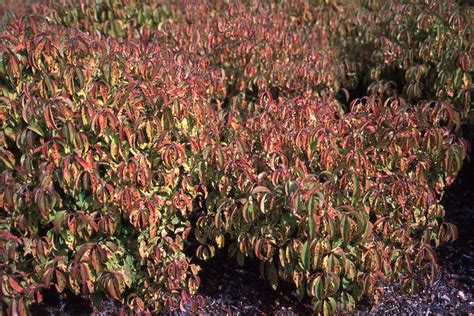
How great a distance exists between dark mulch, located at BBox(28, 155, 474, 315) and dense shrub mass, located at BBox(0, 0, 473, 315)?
0.15 m

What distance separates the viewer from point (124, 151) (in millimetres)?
2982

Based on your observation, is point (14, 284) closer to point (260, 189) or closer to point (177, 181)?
point (177, 181)

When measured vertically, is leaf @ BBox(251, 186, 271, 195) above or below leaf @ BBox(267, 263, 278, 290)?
above

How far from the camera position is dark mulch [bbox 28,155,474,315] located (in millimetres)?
3346

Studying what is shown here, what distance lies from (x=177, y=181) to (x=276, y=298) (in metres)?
0.97

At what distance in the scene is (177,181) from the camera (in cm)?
313

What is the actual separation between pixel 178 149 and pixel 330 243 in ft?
3.11

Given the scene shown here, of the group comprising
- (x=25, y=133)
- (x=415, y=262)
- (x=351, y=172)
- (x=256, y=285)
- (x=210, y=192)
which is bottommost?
(x=256, y=285)

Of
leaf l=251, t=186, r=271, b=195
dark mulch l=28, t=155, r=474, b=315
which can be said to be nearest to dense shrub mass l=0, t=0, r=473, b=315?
leaf l=251, t=186, r=271, b=195

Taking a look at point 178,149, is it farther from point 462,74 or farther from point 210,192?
point 462,74

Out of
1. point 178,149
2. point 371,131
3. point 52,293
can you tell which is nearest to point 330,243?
point 371,131

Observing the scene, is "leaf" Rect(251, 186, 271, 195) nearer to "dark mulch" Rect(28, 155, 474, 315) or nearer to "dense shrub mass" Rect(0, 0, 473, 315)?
"dense shrub mass" Rect(0, 0, 473, 315)

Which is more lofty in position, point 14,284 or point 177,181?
point 177,181

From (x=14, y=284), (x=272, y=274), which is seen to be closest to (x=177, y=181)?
(x=272, y=274)
